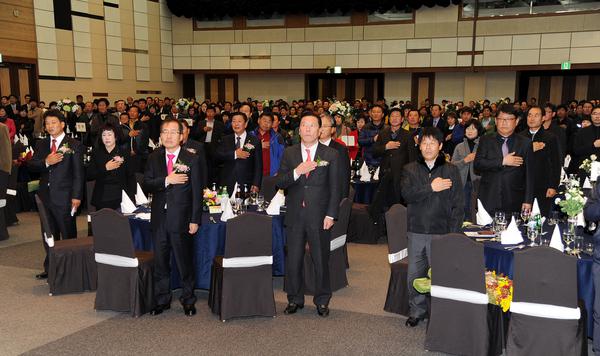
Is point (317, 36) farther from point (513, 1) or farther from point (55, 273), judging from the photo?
point (55, 273)

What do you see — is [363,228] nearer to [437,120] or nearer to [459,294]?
[459,294]

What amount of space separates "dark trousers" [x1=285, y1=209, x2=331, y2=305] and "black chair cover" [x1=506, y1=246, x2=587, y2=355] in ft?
5.52

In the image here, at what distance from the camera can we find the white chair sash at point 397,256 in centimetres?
474

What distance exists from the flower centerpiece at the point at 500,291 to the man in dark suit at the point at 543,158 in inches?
91.0

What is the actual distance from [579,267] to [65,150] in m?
4.97

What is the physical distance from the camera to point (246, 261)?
15.1 ft

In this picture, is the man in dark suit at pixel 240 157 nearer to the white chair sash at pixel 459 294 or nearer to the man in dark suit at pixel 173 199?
the man in dark suit at pixel 173 199

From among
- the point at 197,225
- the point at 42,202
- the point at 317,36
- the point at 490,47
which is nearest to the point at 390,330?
the point at 197,225

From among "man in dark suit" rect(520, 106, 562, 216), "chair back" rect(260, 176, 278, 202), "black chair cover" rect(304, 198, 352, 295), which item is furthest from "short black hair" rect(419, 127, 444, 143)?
"chair back" rect(260, 176, 278, 202)

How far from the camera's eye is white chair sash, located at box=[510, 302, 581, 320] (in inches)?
138

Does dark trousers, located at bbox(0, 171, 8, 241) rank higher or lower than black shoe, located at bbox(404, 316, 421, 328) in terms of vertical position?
higher

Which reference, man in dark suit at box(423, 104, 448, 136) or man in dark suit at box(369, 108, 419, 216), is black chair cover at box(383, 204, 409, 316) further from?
man in dark suit at box(423, 104, 448, 136)

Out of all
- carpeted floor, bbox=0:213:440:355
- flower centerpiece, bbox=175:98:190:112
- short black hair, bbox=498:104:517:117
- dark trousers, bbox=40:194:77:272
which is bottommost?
carpeted floor, bbox=0:213:440:355

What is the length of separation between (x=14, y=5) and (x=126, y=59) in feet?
15.4
